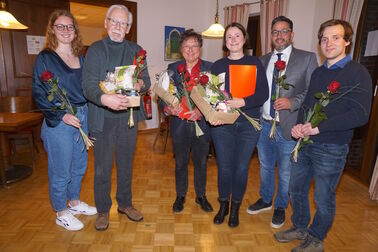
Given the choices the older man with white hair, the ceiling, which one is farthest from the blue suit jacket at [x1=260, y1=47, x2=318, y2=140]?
the ceiling

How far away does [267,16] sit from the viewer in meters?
5.15

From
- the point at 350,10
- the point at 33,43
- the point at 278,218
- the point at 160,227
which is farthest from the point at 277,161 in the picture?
the point at 33,43

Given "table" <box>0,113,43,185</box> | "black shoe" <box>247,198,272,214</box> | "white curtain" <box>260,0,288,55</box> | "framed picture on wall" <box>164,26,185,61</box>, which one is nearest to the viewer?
"black shoe" <box>247,198,272,214</box>

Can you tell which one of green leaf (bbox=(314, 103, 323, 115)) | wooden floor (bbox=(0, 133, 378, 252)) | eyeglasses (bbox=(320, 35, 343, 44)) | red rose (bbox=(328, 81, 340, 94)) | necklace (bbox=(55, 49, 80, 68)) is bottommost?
wooden floor (bbox=(0, 133, 378, 252))

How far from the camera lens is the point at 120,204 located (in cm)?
262

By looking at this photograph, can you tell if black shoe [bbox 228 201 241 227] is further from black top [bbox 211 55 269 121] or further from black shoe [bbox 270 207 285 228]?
black top [bbox 211 55 269 121]

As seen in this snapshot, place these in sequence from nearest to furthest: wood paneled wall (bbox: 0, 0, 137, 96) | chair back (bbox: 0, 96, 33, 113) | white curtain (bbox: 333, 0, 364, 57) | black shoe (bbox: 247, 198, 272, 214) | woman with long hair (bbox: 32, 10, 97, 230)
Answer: woman with long hair (bbox: 32, 10, 97, 230) < black shoe (bbox: 247, 198, 272, 214) < white curtain (bbox: 333, 0, 364, 57) < chair back (bbox: 0, 96, 33, 113) < wood paneled wall (bbox: 0, 0, 137, 96)

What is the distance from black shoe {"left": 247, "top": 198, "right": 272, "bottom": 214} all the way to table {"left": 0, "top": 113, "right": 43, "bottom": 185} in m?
2.67

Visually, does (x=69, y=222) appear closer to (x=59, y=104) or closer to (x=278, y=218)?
(x=59, y=104)

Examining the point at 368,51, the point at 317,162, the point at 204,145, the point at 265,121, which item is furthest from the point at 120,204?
the point at 368,51

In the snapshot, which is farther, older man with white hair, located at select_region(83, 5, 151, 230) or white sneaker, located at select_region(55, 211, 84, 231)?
white sneaker, located at select_region(55, 211, 84, 231)

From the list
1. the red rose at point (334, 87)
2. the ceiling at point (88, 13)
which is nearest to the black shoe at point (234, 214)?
the red rose at point (334, 87)

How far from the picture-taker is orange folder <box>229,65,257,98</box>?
2178 millimetres

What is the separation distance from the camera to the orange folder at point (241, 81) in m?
2.18
